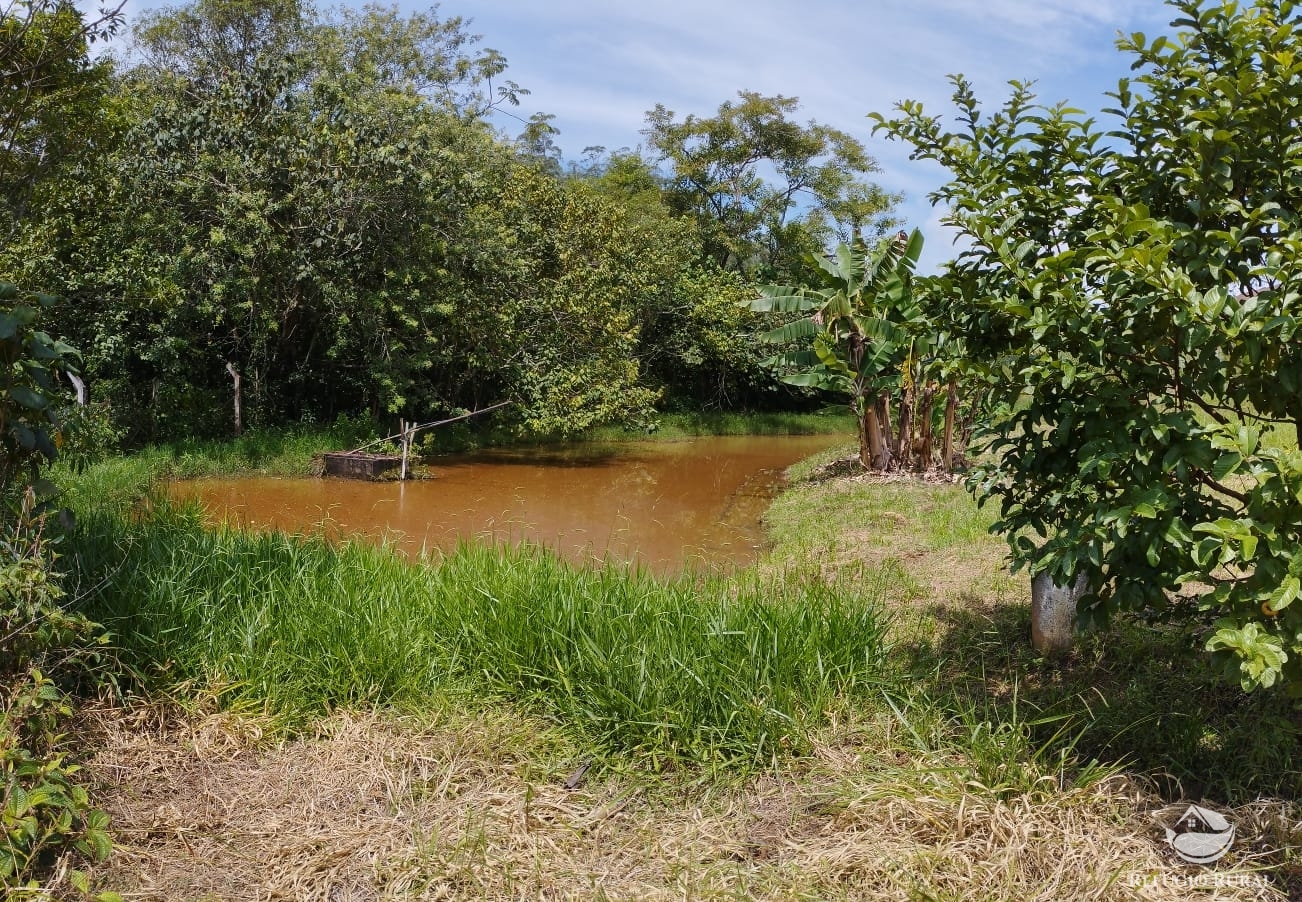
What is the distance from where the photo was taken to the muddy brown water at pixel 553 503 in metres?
9.83

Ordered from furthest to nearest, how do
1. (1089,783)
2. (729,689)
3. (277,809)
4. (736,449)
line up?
(736,449) → (729,689) → (277,809) → (1089,783)

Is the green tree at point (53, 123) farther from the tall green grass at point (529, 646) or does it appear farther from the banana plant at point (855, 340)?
the banana plant at point (855, 340)

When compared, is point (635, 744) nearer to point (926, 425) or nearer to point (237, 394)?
point (926, 425)

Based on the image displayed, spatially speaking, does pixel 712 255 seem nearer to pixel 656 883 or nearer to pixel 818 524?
pixel 818 524

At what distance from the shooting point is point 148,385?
15125 mm

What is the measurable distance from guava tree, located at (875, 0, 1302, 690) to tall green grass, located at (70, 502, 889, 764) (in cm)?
105

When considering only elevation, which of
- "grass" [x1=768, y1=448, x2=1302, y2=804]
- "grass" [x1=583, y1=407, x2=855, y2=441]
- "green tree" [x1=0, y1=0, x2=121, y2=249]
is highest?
"green tree" [x1=0, y1=0, x2=121, y2=249]

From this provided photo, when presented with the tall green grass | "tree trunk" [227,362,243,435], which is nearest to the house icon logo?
the tall green grass

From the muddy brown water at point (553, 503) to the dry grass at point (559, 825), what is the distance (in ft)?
12.3

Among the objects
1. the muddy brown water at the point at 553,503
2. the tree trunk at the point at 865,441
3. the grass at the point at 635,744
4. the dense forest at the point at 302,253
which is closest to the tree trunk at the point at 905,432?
the tree trunk at the point at 865,441

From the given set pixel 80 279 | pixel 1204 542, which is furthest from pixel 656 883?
pixel 80 279

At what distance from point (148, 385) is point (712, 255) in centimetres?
1593

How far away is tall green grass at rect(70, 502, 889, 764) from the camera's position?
3.82 meters

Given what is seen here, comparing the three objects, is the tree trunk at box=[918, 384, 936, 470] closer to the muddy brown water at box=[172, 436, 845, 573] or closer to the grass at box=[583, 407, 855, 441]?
the muddy brown water at box=[172, 436, 845, 573]
